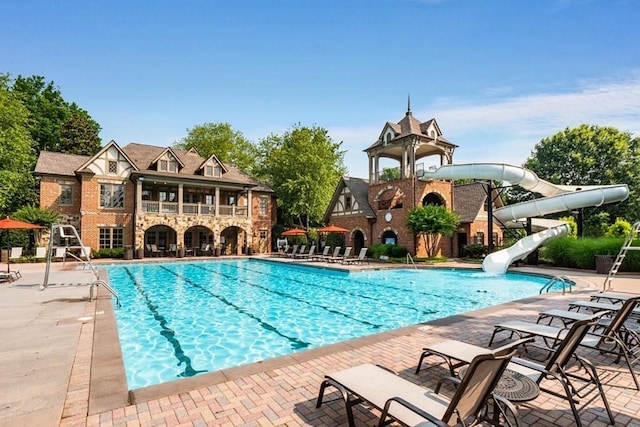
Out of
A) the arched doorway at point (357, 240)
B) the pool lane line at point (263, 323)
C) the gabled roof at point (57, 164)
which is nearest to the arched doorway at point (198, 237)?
the gabled roof at point (57, 164)

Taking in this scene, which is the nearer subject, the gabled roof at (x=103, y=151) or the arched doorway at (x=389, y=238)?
the gabled roof at (x=103, y=151)

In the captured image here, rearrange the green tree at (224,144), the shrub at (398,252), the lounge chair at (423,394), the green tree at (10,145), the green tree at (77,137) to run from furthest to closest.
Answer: the green tree at (224,144) → the green tree at (77,137) → the shrub at (398,252) → the green tree at (10,145) → the lounge chair at (423,394)

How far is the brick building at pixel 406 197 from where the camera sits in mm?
24625

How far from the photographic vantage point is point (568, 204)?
61.0 ft

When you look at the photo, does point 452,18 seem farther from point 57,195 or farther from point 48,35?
point 57,195

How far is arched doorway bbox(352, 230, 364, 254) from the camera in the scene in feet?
94.0

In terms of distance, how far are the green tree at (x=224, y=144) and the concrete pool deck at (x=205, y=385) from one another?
123ft

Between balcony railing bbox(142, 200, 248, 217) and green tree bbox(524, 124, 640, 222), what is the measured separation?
34.2 m

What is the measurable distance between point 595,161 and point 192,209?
1593 inches

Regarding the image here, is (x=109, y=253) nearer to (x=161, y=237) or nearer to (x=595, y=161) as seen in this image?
(x=161, y=237)

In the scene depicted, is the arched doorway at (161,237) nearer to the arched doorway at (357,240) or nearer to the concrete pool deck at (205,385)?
the arched doorway at (357,240)

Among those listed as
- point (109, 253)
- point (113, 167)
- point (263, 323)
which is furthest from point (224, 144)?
point (263, 323)

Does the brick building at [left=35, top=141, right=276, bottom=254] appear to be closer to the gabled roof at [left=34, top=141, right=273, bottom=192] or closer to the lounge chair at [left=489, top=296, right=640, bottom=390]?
the gabled roof at [left=34, top=141, right=273, bottom=192]

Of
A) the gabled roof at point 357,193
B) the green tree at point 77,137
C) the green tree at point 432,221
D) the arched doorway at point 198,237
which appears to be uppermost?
the green tree at point 77,137
